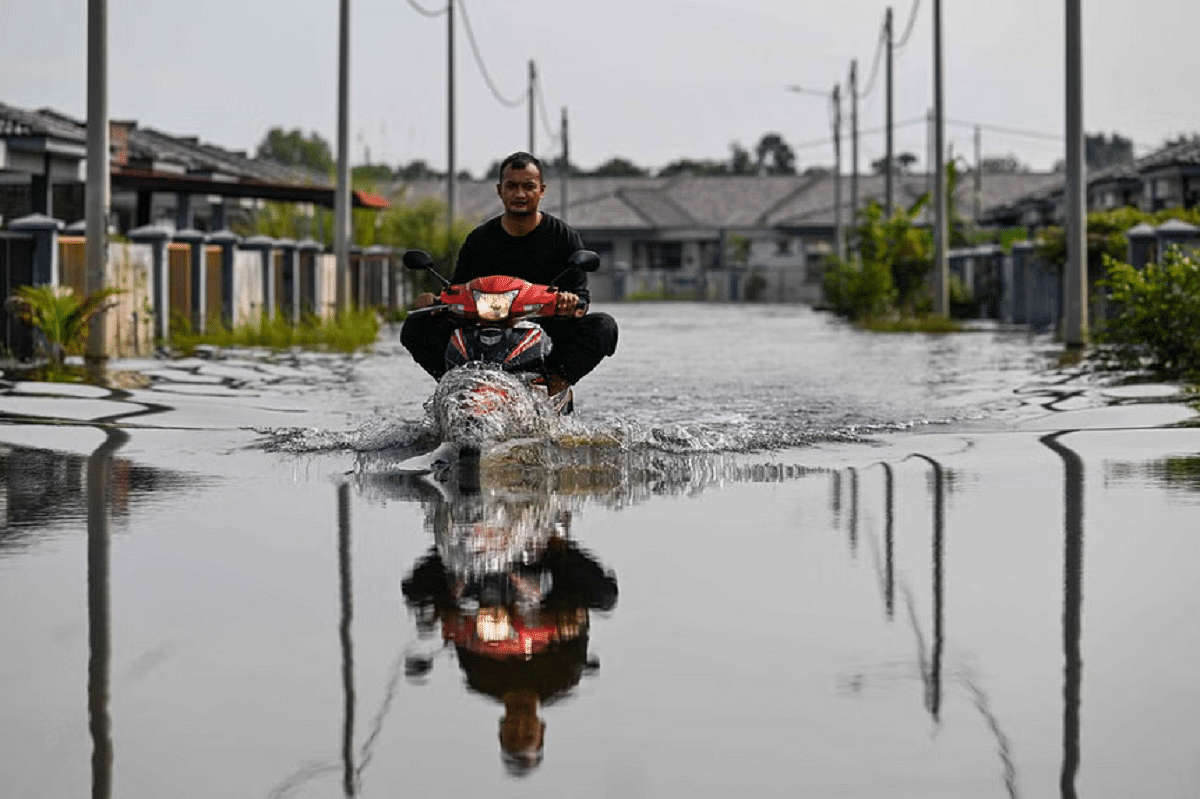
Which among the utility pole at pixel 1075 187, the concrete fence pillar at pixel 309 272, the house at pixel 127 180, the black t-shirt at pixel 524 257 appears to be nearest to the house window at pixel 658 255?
the house at pixel 127 180

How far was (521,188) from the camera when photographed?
545 inches

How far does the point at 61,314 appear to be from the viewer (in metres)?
25.7

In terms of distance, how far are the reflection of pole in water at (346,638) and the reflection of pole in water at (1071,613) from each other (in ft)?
5.72

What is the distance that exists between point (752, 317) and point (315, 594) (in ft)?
184

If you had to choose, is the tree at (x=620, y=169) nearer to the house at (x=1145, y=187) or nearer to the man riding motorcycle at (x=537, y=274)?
the house at (x=1145, y=187)

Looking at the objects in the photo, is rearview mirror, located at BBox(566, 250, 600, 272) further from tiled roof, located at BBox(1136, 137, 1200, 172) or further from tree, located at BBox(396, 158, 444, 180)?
tree, located at BBox(396, 158, 444, 180)

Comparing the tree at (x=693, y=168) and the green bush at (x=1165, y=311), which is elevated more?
the tree at (x=693, y=168)

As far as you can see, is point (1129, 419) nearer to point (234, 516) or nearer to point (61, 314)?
point (234, 516)

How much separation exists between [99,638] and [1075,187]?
2702 cm

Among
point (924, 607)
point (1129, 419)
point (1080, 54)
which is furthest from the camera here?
point (1080, 54)

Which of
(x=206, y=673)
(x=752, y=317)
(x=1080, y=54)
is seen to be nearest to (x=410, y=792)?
(x=206, y=673)

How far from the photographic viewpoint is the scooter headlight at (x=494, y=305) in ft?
44.1

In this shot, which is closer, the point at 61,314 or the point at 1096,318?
the point at 61,314

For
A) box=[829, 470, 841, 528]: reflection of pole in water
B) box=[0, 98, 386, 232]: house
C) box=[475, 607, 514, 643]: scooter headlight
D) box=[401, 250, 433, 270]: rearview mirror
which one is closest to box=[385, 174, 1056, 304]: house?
box=[0, 98, 386, 232]: house
